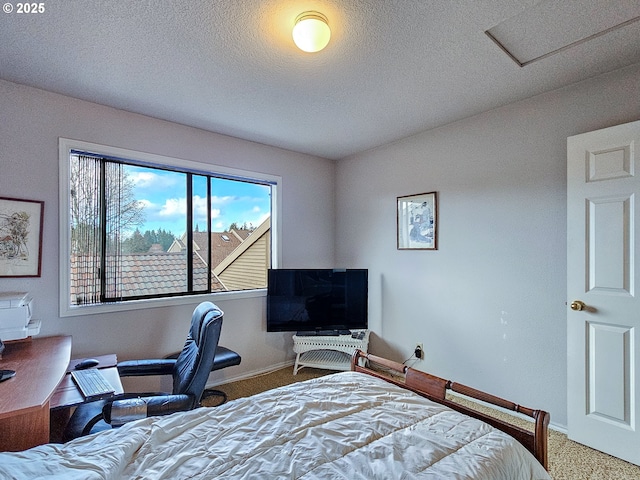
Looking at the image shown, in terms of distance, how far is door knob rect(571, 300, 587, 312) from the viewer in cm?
221

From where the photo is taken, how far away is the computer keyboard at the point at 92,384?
5.49 feet

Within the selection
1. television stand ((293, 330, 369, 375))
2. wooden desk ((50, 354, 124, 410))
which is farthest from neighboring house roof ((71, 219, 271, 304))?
television stand ((293, 330, 369, 375))

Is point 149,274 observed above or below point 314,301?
above

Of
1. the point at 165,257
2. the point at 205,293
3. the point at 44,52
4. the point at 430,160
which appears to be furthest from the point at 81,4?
the point at 430,160

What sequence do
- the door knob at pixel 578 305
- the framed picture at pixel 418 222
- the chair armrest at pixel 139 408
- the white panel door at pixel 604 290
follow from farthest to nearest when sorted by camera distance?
the framed picture at pixel 418 222
the door knob at pixel 578 305
the white panel door at pixel 604 290
the chair armrest at pixel 139 408

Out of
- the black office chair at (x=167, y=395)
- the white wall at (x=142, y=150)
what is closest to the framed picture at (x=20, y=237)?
the white wall at (x=142, y=150)

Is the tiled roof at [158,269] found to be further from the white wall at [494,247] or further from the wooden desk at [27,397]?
the white wall at [494,247]

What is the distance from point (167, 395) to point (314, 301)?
1800mm

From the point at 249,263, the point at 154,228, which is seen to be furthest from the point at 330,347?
the point at 154,228

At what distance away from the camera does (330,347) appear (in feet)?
11.5

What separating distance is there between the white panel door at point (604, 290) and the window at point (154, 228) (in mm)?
2761

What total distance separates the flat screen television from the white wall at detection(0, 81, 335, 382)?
286mm

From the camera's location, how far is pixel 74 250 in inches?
101

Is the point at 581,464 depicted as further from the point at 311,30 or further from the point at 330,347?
the point at 311,30
